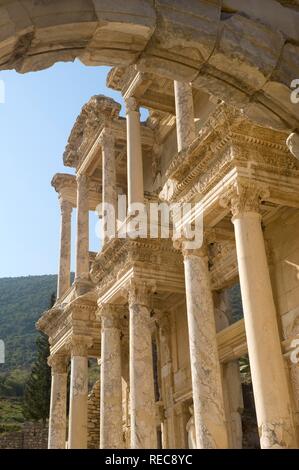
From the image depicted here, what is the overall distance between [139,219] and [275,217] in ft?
11.6

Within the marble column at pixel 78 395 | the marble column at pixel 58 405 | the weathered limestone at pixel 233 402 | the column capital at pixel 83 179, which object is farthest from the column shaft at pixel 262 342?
the marble column at pixel 58 405

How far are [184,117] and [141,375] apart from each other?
232 inches

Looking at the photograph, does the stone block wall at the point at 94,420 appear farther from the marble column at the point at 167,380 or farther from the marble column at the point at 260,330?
the marble column at the point at 260,330

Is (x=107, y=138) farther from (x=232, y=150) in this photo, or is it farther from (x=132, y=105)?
(x=232, y=150)

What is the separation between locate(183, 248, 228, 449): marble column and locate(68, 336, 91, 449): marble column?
7.43 meters

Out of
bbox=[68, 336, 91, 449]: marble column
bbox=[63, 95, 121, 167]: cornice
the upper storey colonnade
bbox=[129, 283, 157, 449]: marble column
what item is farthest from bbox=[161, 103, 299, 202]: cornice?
bbox=[68, 336, 91, 449]: marble column

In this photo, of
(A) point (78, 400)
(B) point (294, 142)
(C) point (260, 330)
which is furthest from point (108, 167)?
(B) point (294, 142)

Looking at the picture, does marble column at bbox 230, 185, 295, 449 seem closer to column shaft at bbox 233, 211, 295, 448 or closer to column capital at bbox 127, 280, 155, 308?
column shaft at bbox 233, 211, 295, 448

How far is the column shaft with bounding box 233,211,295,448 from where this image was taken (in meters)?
8.96

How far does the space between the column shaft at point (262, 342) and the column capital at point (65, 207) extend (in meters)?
12.8

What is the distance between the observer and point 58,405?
63.2ft

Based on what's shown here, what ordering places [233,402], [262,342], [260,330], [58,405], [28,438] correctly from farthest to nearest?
1. [28,438]
2. [58,405]
3. [233,402]
4. [260,330]
5. [262,342]

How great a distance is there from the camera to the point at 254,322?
9.66 m

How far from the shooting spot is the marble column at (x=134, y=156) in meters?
15.6
